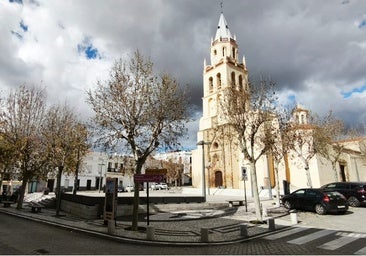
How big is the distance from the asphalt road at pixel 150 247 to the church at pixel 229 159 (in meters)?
22.0

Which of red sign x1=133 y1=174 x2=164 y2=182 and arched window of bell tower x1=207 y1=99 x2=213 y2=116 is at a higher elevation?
arched window of bell tower x1=207 y1=99 x2=213 y2=116

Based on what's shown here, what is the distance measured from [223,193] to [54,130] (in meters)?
24.6

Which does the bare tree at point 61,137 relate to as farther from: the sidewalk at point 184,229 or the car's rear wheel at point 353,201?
the car's rear wheel at point 353,201

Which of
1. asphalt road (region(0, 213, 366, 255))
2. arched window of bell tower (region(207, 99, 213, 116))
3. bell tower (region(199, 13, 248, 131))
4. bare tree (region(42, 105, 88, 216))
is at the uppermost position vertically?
bell tower (region(199, 13, 248, 131))

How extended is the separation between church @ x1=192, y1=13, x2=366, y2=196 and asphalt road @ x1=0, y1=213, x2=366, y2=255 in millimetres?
21959

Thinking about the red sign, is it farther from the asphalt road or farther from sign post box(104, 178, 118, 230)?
the asphalt road

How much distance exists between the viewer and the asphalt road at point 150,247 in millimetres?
8320

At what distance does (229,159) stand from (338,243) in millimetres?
37458

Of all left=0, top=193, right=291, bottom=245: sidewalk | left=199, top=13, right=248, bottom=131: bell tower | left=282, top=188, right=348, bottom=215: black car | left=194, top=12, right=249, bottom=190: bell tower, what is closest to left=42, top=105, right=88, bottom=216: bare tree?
left=0, top=193, right=291, bottom=245: sidewalk

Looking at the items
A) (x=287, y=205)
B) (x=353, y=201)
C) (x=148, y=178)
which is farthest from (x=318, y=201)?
(x=148, y=178)

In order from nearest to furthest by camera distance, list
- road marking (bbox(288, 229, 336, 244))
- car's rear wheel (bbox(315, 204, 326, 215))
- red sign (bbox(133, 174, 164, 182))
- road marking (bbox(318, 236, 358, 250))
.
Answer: road marking (bbox(318, 236, 358, 250)), road marking (bbox(288, 229, 336, 244)), red sign (bbox(133, 174, 164, 182)), car's rear wheel (bbox(315, 204, 326, 215))

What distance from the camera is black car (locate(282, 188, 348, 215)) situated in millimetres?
15367

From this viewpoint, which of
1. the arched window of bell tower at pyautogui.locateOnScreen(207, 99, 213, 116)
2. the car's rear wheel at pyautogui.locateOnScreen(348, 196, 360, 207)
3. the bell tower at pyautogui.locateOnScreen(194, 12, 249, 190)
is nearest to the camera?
the car's rear wheel at pyautogui.locateOnScreen(348, 196, 360, 207)

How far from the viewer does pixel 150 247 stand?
30.3ft
